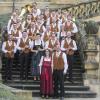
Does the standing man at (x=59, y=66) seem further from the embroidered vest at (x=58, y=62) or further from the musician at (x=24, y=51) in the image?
the musician at (x=24, y=51)

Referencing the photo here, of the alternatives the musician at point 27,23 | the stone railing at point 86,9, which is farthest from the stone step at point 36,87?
the stone railing at point 86,9

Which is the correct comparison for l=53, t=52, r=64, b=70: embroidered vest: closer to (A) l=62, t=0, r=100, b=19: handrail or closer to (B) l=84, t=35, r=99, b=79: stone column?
(B) l=84, t=35, r=99, b=79: stone column

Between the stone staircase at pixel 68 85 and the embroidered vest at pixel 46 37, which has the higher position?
the embroidered vest at pixel 46 37

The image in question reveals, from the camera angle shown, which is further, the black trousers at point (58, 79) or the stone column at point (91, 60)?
the stone column at point (91, 60)

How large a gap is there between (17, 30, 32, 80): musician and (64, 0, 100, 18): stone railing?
6.58 meters

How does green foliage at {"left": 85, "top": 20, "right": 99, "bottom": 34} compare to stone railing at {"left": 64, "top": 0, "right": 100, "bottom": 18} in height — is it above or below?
below

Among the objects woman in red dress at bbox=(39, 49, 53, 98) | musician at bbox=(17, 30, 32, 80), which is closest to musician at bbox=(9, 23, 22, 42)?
musician at bbox=(17, 30, 32, 80)

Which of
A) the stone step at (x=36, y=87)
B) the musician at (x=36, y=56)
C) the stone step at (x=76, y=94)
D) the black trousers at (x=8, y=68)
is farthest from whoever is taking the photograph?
the black trousers at (x=8, y=68)

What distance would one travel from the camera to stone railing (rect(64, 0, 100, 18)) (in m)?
28.8

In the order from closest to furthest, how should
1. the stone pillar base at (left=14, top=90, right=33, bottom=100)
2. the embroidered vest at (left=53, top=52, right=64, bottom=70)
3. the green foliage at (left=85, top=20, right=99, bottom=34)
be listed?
1. the stone pillar base at (left=14, top=90, right=33, bottom=100)
2. the embroidered vest at (left=53, top=52, right=64, bottom=70)
3. the green foliage at (left=85, top=20, right=99, bottom=34)

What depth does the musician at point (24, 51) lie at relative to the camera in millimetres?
22422

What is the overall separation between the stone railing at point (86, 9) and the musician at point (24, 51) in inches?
259

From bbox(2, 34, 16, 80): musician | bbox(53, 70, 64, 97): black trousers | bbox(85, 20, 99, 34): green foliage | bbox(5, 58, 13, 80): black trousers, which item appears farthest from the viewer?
bbox(85, 20, 99, 34): green foliage

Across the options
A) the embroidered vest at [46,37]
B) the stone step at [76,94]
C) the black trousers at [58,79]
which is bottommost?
the stone step at [76,94]
